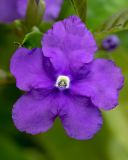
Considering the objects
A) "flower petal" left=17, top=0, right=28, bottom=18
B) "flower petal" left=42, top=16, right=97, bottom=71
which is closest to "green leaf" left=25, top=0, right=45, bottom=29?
"flower petal" left=17, top=0, right=28, bottom=18

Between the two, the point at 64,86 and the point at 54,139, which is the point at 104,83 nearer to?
the point at 64,86

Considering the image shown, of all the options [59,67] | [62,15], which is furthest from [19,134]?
[59,67]

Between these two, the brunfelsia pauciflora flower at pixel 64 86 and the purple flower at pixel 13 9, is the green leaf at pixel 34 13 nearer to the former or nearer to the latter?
the purple flower at pixel 13 9

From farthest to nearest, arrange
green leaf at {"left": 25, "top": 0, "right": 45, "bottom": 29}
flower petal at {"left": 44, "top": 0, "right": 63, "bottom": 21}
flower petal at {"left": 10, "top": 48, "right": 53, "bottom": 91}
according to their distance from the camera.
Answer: flower petal at {"left": 44, "top": 0, "right": 63, "bottom": 21} → green leaf at {"left": 25, "top": 0, "right": 45, "bottom": 29} → flower petal at {"left": 10, "top": 48, "right": 53, "bottom": 91}

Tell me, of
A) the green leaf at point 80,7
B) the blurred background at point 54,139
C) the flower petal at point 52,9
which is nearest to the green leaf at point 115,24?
the green leaf at point 80,7

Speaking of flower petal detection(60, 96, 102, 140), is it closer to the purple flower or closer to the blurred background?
the purple flower

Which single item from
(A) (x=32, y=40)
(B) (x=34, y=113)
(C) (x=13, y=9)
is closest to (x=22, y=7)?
(C) (x=13, y=9)

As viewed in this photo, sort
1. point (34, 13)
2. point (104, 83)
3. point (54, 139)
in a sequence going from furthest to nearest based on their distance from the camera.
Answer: point (54, 139) < point (34, 13) < point (104, 83)
